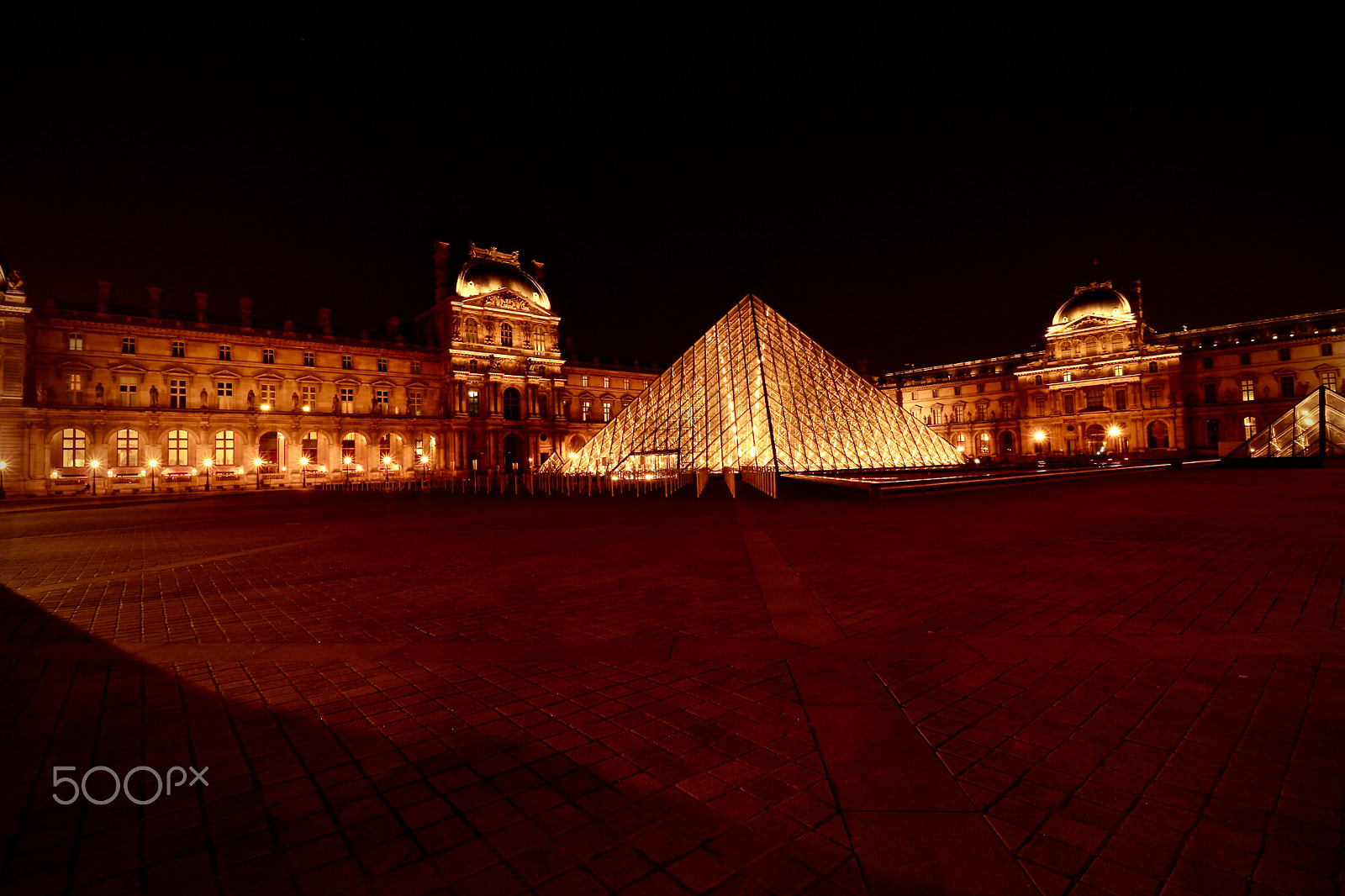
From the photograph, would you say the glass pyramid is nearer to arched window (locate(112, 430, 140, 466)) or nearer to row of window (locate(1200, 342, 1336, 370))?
row of window (locate(1200, 342, 1336, 370))

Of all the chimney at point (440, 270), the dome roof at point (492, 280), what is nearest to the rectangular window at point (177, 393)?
the chimney at point (440, 270)

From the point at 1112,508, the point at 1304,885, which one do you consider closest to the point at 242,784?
the point at 1304,885

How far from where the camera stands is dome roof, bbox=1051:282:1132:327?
171 ft

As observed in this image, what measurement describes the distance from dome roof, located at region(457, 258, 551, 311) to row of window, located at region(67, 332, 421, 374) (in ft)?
21.1

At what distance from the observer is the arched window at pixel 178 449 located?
3353 centimetres

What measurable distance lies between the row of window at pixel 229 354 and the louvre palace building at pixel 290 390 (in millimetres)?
67

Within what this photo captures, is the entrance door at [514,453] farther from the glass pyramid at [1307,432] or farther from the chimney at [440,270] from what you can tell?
the glass pyramid at [1307,432]

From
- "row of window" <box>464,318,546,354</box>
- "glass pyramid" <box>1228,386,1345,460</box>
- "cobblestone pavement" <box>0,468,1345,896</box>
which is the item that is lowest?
"cobblestone pavement" <box>0,468,1345,896</box>

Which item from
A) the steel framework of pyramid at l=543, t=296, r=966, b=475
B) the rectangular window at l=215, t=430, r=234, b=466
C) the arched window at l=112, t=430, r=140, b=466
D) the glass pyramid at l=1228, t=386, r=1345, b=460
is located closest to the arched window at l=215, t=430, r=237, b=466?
the rectangular window at l=215, t=430, r=234, b=466

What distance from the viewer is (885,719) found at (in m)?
2.59

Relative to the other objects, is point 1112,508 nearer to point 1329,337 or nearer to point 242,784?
point 242,784

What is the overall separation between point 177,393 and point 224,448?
372cm

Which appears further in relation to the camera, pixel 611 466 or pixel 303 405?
pixel 303 405

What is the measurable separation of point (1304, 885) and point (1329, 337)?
6252 cm
